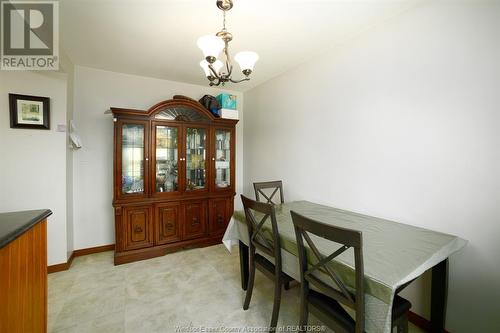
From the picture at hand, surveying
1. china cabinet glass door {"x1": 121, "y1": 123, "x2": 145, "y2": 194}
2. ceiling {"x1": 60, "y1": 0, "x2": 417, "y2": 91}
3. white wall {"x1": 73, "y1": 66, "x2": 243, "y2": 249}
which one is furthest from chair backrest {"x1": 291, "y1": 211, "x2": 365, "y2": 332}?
white wall {"x1": 73, "y1": 66, "x2": 243, "y2": 249}

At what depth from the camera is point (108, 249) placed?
3135 mm

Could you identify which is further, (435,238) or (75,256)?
(75,256)

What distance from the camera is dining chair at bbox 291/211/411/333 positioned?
3.35 feet

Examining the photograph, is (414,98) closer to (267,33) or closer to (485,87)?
(485,87)

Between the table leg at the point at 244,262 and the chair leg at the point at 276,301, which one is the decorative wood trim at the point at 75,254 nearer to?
the table leg at the point at 244,262

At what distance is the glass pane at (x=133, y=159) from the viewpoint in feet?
9.33

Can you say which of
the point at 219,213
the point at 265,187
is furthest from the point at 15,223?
the point at 219,213

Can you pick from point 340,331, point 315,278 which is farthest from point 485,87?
point 340,331

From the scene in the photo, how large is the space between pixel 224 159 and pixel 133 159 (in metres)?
1.32

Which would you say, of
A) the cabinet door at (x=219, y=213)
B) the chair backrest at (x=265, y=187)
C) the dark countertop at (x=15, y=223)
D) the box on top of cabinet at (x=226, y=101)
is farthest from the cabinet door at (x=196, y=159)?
the dark countertop at (x=15, y=223)

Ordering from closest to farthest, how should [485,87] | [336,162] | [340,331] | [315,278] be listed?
[340,331] < [315,278] < [485,87] < [336,162]

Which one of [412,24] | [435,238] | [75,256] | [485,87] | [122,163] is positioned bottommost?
→ [75,256]

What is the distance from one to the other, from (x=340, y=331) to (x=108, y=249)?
320cm

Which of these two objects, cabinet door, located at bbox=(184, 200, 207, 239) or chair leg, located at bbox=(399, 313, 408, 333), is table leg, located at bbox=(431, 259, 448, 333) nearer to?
chair leg, located at bbox=(399, 313, 408, 333)
